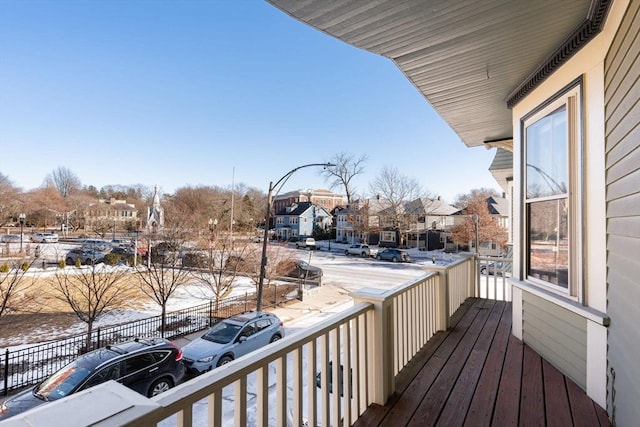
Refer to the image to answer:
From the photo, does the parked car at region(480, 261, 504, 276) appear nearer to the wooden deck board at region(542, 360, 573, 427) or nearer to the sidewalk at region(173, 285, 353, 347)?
the wooden deck board at region(542, 360, 573, 427)

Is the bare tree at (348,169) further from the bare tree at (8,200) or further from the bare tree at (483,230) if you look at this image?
the bare tree at (8,200)

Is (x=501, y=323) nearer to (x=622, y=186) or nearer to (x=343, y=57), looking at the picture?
(x=622, y=186)

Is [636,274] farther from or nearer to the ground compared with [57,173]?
nearer to the ground

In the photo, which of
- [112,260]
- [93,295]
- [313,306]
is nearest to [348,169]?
[313,306]

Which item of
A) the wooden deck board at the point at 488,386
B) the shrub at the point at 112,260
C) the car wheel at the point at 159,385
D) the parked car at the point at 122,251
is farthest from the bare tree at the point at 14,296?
the wooden deck board at the point at 488,386

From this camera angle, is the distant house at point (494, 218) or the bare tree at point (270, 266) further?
the distant house at point (494, 218)

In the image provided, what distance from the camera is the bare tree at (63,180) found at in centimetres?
3741

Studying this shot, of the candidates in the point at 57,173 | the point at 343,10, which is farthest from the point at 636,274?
the point at 57,173

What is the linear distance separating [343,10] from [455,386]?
2.91 m

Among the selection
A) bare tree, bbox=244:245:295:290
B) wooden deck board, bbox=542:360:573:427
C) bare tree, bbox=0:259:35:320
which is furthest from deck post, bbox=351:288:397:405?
bare tree, bbox=244:245:295:290

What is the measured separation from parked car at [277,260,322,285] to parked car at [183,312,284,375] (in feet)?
20.1

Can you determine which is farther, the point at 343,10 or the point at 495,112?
the point at 495,112

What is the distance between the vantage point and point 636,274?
1.46 meters

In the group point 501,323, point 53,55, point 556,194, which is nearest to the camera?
point 556,194
